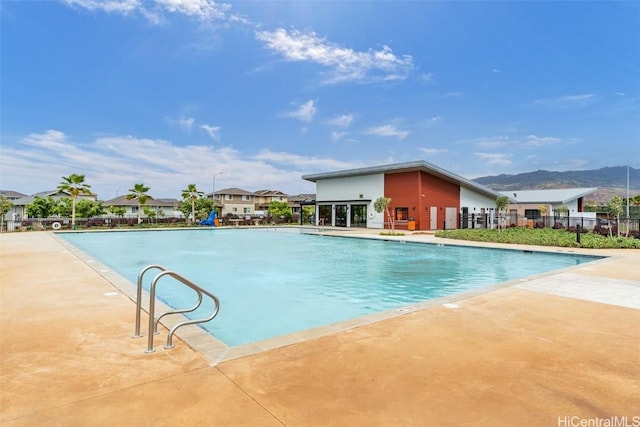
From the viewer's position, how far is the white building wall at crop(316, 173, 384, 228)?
1041 inches

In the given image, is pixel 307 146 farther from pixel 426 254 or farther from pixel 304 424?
pixel 304 424

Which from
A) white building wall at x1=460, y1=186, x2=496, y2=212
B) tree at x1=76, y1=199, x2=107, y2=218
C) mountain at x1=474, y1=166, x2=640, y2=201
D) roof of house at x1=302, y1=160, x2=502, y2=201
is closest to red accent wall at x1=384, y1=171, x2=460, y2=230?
roof of house at x1=302, y1=160, x2=502, y2=201

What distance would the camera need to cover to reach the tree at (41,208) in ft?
121

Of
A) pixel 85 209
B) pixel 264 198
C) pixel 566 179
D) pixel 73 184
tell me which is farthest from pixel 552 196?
pixel 566 179

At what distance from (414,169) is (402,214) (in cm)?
330

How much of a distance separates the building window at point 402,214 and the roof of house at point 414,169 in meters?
2.80

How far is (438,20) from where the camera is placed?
66.2 ft

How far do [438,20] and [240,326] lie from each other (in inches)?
843

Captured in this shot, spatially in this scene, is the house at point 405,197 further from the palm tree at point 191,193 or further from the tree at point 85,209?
the tree at point 85,209

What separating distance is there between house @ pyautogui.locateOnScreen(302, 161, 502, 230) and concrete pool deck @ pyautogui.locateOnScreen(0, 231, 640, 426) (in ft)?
65.9

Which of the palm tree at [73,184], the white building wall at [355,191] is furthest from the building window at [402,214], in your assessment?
the palm tree at [73,184]

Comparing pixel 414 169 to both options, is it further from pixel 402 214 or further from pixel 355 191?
pixel 355 191

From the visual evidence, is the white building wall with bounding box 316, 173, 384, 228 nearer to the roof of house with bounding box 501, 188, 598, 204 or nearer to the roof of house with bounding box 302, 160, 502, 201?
Result: the roof of house with bounding box 302, 160, 502, 201

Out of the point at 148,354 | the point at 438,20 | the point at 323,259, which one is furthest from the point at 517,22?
the point at 148,354
